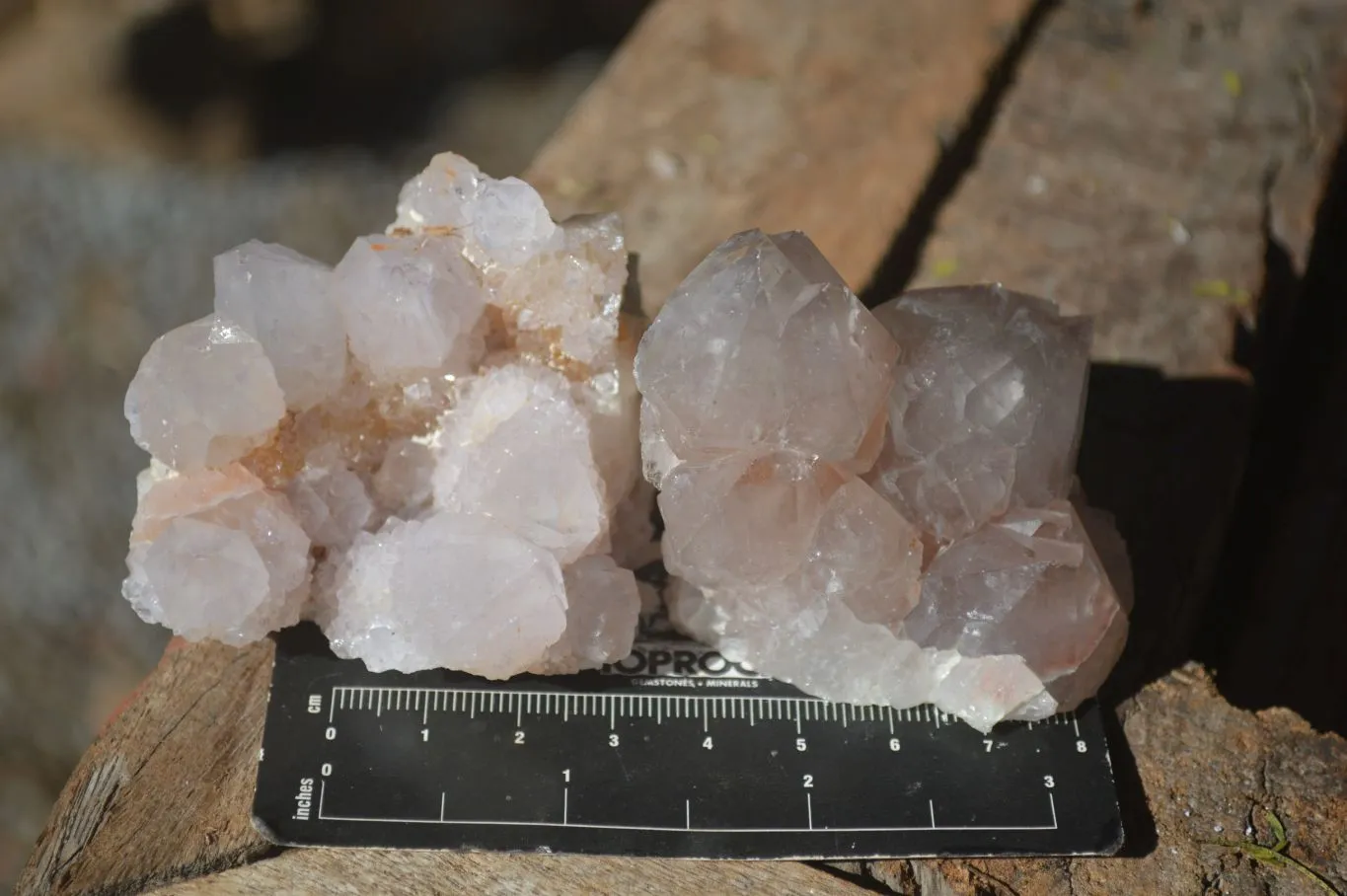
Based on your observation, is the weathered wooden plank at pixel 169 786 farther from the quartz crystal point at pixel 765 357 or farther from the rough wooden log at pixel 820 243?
the quartz crystal point at pixel 765 357

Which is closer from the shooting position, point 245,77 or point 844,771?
point 844,771

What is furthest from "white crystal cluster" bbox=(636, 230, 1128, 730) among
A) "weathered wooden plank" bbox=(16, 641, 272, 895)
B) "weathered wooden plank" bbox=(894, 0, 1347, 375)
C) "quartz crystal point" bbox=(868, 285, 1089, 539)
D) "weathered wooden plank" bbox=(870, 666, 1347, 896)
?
"weathered wooden plank" bbox=(894, 0, 1347, 375)

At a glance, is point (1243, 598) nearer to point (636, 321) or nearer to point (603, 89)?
point (636, 321)

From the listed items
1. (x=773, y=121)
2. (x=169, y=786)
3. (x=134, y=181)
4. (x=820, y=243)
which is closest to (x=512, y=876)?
(x=169, y=786)

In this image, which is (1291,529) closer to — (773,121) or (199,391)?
(773,121)

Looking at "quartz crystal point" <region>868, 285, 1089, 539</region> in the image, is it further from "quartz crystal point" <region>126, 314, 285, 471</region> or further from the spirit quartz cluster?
"quartz crystal point" <region>126, 314, 285, 471</region>

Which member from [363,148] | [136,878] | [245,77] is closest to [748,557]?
[136,878]
